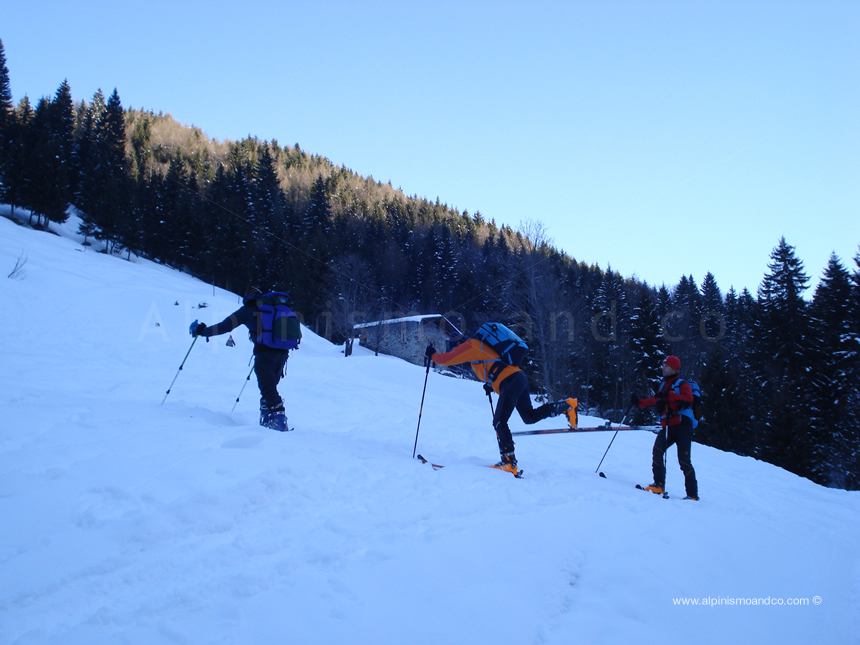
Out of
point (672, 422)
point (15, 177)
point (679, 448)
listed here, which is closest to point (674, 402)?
point (672, 422)

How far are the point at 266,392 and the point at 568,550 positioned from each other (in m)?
4.11

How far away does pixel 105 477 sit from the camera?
309 centimetres

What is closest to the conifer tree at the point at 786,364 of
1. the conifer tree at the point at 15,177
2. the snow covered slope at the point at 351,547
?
the snow covered slope at the point at 351,547

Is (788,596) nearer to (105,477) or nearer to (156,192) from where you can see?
(105,477)

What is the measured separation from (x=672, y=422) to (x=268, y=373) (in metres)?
5.26

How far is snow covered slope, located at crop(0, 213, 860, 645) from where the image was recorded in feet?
6.41

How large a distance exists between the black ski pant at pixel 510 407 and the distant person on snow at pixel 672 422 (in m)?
1.42

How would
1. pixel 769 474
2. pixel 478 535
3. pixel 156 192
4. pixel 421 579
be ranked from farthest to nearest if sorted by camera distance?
pixel 156 192, pixel 769 474, pixel 478 535, pixel 421 579

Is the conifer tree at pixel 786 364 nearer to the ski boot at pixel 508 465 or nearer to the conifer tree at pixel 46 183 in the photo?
the ski boot at pixel 508 465

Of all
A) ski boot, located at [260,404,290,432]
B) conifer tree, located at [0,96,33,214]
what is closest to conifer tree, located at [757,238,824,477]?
ski boot, located at [260,404,290,432]

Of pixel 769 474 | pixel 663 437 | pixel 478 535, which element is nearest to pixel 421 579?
pixel 478 535

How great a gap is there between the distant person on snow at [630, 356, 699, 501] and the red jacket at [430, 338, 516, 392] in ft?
0.61

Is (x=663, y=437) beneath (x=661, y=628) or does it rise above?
above

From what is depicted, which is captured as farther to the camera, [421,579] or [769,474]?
[769,474]
